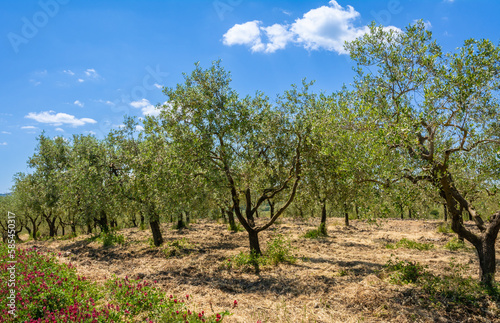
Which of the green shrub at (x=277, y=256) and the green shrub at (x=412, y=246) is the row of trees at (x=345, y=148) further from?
the green shrub at (x=412, y=246)

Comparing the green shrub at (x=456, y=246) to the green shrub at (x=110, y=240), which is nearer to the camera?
the green shrub at (x=456, y=246)

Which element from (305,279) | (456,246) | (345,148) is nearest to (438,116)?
(345,148)

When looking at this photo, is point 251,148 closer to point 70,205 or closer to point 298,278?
point 298,278

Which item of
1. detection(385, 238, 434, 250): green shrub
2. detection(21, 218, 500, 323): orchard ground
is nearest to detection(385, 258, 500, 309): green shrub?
detection(21, 218, 500, 323): orchard ground

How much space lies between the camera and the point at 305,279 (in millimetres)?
12906

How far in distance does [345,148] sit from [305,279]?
6.43m

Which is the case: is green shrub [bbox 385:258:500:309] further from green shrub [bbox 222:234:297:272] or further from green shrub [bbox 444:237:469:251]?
green shrub [bbox 444:237:469:251]

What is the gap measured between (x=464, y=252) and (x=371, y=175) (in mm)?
13437

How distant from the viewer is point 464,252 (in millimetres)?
18234

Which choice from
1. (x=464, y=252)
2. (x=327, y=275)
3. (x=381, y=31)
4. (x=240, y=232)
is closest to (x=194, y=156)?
(x=327, y=275)

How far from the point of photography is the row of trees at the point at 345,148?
9.98 metres

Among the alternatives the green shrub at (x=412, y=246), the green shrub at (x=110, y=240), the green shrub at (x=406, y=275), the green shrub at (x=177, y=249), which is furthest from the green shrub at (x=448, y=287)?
the green shrub at (x=110, y=240)

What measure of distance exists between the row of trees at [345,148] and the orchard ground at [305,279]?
2651mm

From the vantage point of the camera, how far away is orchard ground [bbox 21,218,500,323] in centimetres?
920
